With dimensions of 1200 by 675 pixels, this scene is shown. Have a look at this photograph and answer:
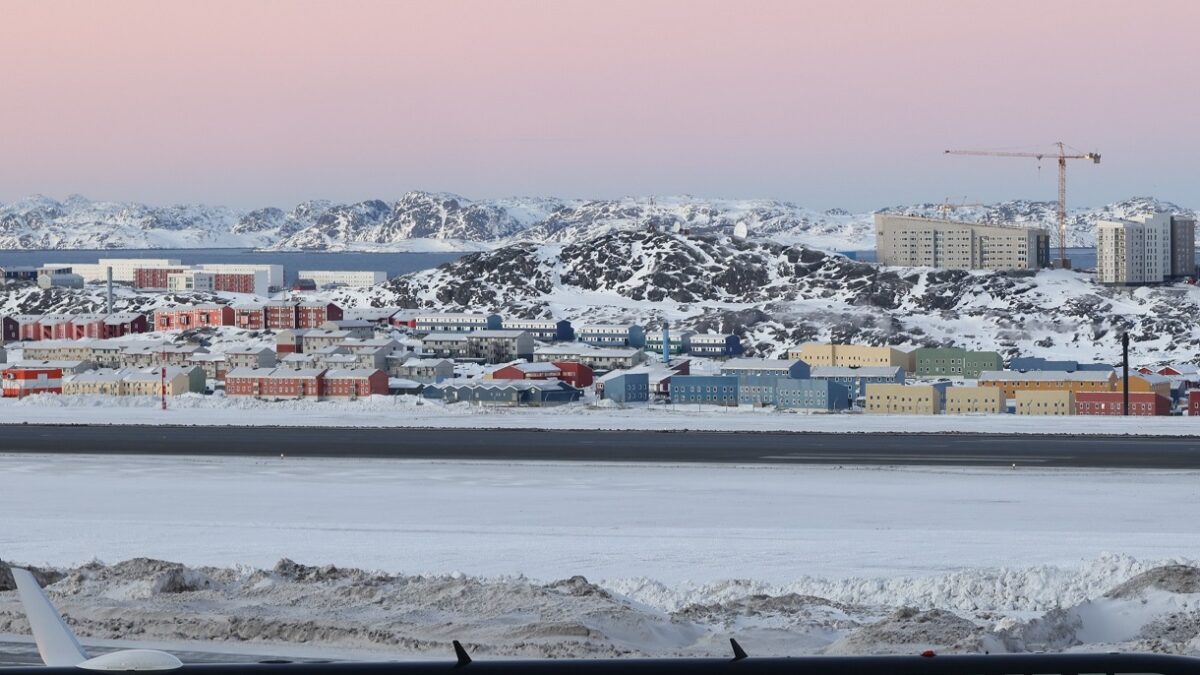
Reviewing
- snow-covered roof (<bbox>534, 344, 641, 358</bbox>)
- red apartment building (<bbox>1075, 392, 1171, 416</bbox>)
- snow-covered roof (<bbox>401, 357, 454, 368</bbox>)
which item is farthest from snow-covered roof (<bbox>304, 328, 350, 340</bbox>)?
red apartment building (<bbox>1075, 392, 1171, 416</bbox>)

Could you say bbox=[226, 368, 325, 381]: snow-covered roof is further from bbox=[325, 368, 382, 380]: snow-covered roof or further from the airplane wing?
the airplane wing

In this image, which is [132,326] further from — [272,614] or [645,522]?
[272,614]

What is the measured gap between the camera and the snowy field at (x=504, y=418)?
73375 mm

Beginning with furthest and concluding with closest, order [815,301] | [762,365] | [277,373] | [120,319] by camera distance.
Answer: [815,301] < [120,319] < [762,365] < [277,373]

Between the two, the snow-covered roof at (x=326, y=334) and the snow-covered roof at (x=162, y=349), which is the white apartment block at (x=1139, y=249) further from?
the snow-covered roof at (x=162, y=349)

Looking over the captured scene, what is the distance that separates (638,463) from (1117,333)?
101m

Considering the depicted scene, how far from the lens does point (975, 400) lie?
83.9m

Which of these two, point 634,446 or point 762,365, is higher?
point 762,365

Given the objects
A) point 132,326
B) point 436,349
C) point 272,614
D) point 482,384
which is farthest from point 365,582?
point 132,326

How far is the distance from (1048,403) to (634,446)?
101 ft

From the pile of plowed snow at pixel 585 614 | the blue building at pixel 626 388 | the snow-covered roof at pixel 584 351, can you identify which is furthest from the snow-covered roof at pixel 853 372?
the pile of plowed snow at pixel 585 614

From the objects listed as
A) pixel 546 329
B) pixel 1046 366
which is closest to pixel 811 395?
pixel 1046 366

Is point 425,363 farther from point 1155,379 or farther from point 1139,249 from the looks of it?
point 1139,249

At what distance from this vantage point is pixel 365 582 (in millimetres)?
27859
